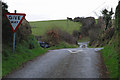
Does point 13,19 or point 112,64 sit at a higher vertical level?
point 13,19

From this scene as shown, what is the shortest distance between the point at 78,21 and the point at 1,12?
70602 mm

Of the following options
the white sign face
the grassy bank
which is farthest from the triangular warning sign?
the grassy bank

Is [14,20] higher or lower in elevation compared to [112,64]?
higher

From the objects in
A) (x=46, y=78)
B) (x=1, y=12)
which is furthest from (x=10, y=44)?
(x=46, y=78)

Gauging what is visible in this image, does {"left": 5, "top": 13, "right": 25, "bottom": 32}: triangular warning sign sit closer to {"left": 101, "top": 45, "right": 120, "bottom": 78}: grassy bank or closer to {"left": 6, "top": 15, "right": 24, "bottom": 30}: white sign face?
{"left": 6, "top": 15, "right": 24, "bottom": 30}: white sign face

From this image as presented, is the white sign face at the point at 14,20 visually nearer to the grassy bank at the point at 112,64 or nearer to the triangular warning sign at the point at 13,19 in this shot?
the triangular warning sign at the point at 13,19

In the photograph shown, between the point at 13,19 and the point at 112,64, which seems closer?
the point at 112,64

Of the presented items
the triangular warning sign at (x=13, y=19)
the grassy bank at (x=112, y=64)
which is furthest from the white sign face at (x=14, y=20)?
the grassy bank at (x=112, y=64)

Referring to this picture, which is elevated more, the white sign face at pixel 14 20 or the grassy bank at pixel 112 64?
the white sign face at pixel 14 20

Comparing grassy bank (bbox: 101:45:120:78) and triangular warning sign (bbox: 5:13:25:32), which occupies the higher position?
triangular warning sign (bbox: 5:13:25:32)

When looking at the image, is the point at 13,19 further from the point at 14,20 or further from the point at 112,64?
the point at 112,64

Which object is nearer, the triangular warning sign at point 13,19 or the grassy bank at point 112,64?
the grassy bank at point 112,64

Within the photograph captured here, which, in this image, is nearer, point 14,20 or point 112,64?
point 112,64

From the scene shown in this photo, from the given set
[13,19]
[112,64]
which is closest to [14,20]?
[13,19]
